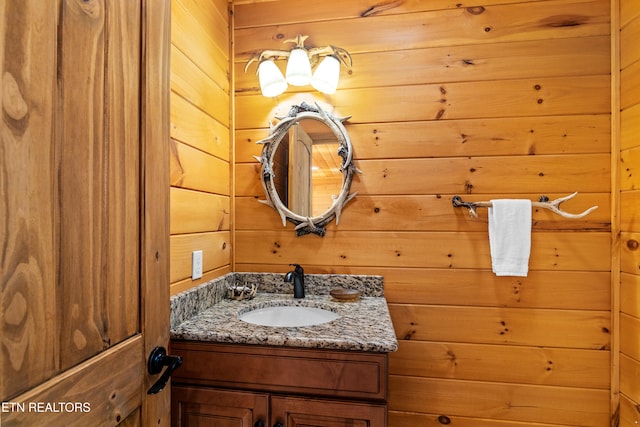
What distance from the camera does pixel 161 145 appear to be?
0.83 metres

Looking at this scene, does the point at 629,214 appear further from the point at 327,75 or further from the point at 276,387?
the point at 276,387

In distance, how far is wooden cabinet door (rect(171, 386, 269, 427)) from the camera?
1071 millimetres

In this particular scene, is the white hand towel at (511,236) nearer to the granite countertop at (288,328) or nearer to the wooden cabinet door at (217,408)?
the granite countertop at (288,328)

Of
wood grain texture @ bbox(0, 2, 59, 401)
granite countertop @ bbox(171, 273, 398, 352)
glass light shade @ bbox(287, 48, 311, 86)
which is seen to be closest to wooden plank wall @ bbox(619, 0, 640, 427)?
granite countertop @ bbox(171, 273, 398, 352)

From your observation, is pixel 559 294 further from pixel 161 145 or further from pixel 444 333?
pixel 161 145

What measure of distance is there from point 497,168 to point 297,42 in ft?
3.59

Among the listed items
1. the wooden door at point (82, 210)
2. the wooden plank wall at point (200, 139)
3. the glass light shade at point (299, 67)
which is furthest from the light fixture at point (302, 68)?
the wooden door at point (82, 210)

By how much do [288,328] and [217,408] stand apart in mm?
332

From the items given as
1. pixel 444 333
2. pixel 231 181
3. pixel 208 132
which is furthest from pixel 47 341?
pixel 444 333

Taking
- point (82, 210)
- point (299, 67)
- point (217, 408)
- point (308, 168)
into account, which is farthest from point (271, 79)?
point (217, 408)

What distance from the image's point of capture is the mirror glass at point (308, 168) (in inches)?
63.4

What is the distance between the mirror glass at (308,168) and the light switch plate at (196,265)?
0.44 m

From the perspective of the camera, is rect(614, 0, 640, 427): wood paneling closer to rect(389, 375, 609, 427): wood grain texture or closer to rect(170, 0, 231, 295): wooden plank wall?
rect(389, 375, 609, 427): wood grain texture

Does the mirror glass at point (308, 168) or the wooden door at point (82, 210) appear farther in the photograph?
the mirror glass at point (308, 168)
